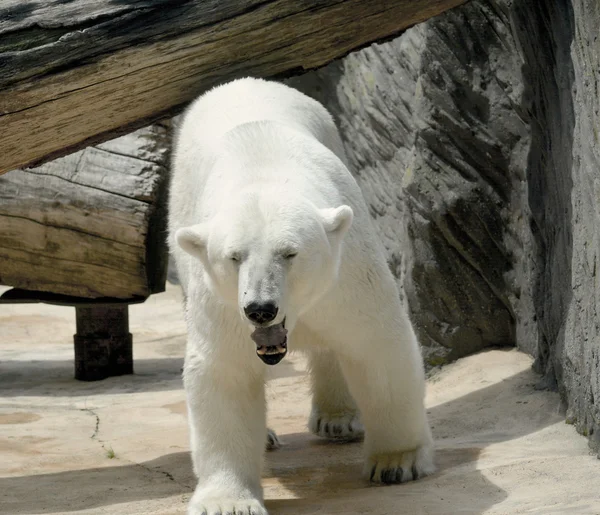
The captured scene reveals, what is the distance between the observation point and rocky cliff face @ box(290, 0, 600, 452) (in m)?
4.98

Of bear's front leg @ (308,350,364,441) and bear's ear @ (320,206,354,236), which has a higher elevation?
bear's ear @ (320,206,354,236)

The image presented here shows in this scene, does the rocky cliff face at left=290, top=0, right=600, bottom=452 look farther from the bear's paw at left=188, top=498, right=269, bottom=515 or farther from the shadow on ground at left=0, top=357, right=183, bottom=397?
the shadow on ground at left=0, top=357, right=183, bottom=397

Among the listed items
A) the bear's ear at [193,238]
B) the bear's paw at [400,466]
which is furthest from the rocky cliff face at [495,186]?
the bear's ear at [193,238]

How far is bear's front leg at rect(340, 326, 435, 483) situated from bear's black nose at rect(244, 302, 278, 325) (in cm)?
83

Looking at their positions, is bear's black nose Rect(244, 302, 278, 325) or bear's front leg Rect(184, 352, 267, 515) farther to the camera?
bear's front leg Rect(184, 352, 267, 515)

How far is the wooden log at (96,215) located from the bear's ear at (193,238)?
97.4 inches

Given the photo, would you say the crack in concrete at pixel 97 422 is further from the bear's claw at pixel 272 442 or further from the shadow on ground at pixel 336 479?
the bear's claw at pixel 272 442

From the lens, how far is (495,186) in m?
6.05

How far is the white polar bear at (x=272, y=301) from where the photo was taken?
11.7 ft

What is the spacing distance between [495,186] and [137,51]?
7.73ft

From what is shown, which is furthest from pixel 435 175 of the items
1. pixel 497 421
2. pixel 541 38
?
pixel 497 421

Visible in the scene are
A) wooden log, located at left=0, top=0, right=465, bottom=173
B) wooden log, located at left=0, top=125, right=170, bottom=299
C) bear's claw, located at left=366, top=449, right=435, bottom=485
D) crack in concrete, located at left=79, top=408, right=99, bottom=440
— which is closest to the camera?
bear's claw, located at left=366, top=449, right=435, bottom=485

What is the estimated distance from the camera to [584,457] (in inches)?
169

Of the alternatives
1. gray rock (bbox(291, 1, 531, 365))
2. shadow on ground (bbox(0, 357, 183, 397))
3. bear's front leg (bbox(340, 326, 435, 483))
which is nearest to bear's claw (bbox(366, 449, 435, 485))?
bear's front leg (bbox(340, 326, 435, 483))
